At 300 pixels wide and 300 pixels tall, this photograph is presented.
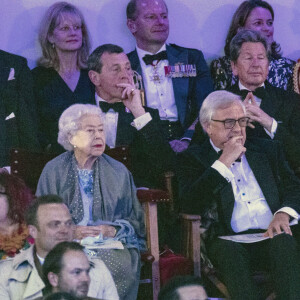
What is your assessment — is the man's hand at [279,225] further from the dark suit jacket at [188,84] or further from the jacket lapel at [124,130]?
the dark suit jacket at [188,84]

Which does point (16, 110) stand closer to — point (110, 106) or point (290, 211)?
point (110, 106)

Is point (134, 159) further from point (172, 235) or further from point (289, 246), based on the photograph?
point (289, 246)

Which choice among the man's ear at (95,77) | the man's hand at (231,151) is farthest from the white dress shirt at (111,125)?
the man's hand at (231,151)

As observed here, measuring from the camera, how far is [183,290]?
379 centimetres

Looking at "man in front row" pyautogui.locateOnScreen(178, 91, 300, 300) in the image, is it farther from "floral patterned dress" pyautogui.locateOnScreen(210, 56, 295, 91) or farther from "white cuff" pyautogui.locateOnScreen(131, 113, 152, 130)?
"floral patterned dress" pyautogui.locateOnScreen(210, 56, 295, 91)

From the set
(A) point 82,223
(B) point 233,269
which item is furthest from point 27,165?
(B) point 233,269

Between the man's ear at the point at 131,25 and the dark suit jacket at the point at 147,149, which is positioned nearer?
the dark suit jacket at the point at 147,149

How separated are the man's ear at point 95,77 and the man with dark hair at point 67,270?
1724mm

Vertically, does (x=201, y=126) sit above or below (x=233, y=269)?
above

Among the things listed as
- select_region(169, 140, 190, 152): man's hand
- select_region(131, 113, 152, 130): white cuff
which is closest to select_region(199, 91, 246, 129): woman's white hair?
select_region(131, 113, 152, 130): white cuff

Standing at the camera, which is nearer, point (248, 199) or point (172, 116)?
point (248, 199)

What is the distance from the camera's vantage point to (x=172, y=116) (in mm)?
5844

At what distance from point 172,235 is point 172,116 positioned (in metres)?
1.00

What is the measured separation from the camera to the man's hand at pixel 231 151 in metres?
4.74
